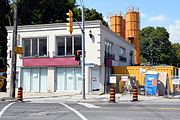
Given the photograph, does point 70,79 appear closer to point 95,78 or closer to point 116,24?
point 95,78

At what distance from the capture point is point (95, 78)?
3534 centimetres

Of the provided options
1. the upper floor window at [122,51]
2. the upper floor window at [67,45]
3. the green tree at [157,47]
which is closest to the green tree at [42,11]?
the upper floor window at [122,51]

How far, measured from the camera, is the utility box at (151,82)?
33.2 m

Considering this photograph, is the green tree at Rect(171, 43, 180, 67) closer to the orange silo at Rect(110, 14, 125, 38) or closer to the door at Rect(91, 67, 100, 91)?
the orange silo at Rect(110, 14, 125, 38)

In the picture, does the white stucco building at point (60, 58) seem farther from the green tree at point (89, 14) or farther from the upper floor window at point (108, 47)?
the green tree at point (89, 14)

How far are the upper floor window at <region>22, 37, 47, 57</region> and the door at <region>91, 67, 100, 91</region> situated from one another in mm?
5290

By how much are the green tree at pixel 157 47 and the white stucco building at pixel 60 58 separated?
6205 cm

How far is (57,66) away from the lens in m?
36.5

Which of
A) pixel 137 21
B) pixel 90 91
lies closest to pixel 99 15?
pixel 137 21

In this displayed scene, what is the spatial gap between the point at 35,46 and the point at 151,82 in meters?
11.9

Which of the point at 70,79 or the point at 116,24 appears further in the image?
the point at 116,24

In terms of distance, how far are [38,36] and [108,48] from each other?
693 centimetres

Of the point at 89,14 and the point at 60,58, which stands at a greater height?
the point at 89,14

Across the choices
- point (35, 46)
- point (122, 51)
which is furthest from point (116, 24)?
point (35, 46)
